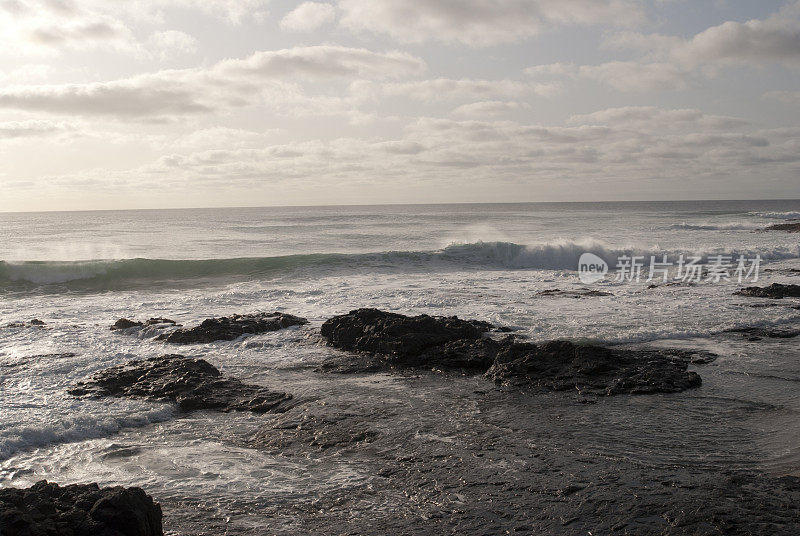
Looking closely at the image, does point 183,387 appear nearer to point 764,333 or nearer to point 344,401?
point 344,401

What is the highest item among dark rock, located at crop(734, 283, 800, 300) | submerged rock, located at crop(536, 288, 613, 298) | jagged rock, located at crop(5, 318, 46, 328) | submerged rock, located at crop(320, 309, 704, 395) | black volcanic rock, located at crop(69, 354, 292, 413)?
dark rock, located at crop(734, 283, 800, 300)

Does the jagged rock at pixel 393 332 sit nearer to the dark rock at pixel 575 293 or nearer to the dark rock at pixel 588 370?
the dark rock at pixel 588 370

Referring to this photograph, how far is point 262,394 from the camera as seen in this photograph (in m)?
7.53

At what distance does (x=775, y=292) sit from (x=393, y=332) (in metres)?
9.80

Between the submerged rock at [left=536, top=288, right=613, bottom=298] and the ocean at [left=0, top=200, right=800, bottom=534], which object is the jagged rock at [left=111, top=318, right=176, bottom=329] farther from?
the submerged rock at [left=536, top=288, right=613, bottom=298]

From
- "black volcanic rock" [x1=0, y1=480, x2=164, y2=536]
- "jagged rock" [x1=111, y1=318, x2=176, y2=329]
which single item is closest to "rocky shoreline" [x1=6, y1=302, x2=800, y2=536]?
"black volcanic rock" [x1=0, y1=480, x2=164, y2=536]

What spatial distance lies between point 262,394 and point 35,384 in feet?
10.0

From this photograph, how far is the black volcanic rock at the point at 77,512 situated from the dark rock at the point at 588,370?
198 inches

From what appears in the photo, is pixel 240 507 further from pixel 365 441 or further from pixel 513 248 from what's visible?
pixel 513 248

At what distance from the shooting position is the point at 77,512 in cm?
371

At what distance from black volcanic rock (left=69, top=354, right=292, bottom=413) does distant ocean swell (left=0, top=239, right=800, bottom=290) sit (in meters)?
14.7

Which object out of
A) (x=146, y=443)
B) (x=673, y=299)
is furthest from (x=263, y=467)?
(x=673, y=299)

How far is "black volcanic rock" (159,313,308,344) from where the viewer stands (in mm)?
10883

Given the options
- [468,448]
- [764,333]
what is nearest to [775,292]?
[764,333]
